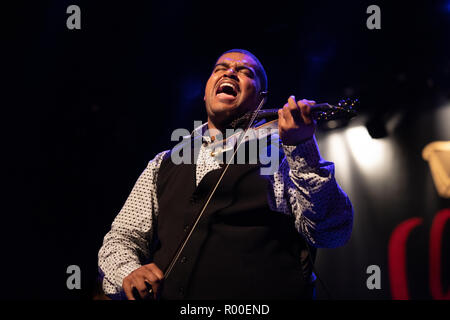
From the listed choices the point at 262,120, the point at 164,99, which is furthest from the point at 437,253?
the point at 164,99

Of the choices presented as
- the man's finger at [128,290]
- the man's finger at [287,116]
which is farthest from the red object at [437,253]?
the man's finger at [128,290]

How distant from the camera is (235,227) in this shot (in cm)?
129

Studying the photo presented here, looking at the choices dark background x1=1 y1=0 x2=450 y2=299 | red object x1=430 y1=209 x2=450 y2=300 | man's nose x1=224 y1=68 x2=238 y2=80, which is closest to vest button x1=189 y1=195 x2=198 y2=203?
man's nose x1=224 y1=68 x2=238 y2=80

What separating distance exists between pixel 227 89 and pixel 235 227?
0.77m

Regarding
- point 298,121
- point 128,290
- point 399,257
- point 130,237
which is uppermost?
point 298,121

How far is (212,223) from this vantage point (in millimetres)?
1316

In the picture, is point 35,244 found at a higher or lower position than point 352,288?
higher

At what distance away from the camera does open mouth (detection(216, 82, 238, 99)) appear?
1.69 metres

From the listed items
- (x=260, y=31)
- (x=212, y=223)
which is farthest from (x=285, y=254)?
(x=260, y=31)

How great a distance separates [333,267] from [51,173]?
2.46 meters

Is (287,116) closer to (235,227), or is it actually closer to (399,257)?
(235,227)

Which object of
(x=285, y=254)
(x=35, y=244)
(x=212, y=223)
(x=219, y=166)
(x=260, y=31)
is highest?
(x=260, y=31)

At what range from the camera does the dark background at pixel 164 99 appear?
2.36 metres

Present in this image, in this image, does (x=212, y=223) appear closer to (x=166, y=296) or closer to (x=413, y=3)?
(x=166, y=296)
